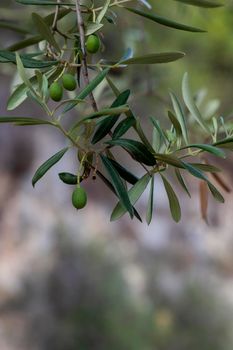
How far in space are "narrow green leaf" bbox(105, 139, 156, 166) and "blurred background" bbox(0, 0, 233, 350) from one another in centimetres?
195

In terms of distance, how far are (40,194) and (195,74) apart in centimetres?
94

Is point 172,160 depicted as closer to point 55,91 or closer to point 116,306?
point 55,91

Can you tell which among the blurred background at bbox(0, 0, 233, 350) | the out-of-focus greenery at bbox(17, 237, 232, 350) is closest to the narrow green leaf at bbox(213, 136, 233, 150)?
the blurred background at bbox(0, 0, 233, 350)

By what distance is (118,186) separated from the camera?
40 cm

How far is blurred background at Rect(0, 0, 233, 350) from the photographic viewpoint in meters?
2.65

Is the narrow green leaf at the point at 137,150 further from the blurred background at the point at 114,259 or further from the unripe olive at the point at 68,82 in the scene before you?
the blurred background at the point at 114,259

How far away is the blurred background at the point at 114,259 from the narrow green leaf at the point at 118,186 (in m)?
1.96

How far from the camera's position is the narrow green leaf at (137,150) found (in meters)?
0.40

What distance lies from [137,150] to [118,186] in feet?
0.08

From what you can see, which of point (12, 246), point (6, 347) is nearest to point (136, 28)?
point (6, 347)

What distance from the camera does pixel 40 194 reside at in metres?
3.17

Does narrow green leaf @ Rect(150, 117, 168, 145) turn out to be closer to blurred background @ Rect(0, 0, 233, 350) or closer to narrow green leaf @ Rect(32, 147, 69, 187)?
narrow green leaf @ Rect(32, 147, 69, 187)

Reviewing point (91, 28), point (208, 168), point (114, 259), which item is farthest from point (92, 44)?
point (114, 259)

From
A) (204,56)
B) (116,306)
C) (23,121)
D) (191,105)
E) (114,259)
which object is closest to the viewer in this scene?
(23,121)
